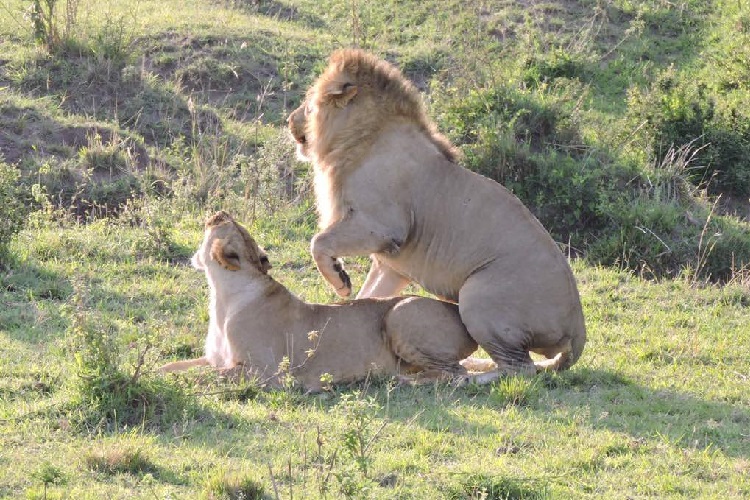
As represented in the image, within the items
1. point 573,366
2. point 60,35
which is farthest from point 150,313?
point 60,35

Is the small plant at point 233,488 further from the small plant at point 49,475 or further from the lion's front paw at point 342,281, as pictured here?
the lion's front paw at point 342,281

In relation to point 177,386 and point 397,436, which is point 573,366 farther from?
point 177,386

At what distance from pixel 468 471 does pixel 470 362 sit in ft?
7.77

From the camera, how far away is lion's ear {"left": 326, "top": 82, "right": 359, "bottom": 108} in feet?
25.6

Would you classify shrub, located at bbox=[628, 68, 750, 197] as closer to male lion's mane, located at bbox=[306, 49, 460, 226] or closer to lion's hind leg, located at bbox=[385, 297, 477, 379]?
male lion's mane, located at bbox=[306, 49, 460, 226]

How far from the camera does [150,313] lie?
8250 mm

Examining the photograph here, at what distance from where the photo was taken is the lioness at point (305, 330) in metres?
6.93

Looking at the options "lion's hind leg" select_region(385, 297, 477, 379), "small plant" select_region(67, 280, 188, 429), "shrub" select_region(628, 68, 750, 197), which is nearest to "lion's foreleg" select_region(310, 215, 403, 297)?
"lion's hind leg" select_region(385, 297, 477, 379)

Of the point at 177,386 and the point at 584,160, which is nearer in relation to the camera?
the point at 177,386

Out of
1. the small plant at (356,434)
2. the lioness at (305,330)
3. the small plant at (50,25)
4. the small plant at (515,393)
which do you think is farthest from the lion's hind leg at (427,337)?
the small plant at (50,25)

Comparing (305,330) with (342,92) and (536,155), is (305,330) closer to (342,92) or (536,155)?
(342,92)

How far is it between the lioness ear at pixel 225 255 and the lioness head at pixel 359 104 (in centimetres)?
108

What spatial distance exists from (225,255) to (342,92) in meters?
1.38

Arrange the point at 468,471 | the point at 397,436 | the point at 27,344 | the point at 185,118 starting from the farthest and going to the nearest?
the point at 185,118, the point at 27,344, the point at 397,436, the point at 468,471
